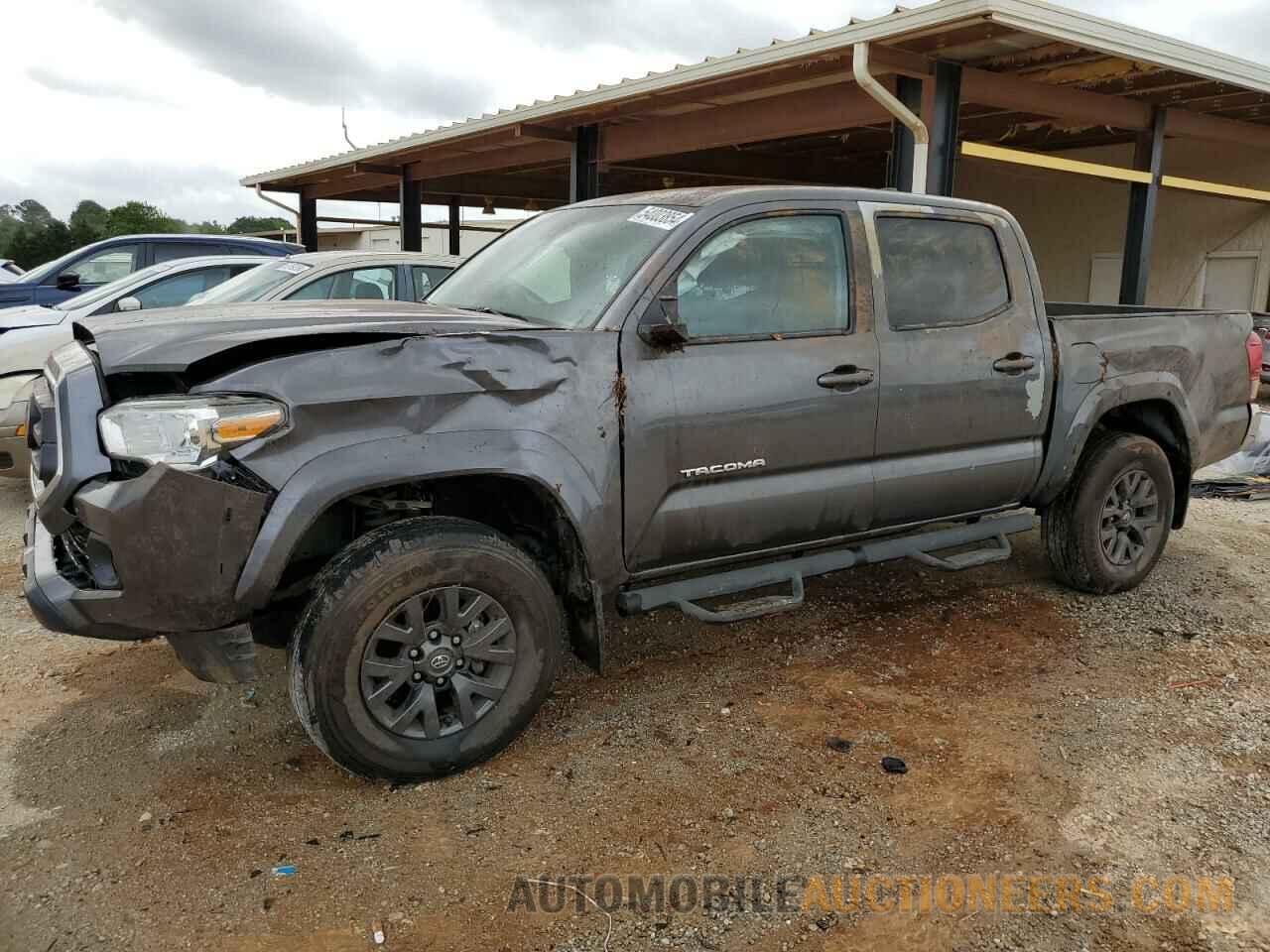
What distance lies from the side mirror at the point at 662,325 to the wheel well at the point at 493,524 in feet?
2.16

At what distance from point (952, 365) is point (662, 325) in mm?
1490

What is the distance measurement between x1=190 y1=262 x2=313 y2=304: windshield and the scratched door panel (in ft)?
14.2

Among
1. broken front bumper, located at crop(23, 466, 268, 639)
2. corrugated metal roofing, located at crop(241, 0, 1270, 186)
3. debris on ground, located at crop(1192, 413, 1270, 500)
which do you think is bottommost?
debris on ground, located at crop(1192, 413, 1270, 500)

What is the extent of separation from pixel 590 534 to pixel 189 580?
4.09ft

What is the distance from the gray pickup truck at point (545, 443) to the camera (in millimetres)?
2824

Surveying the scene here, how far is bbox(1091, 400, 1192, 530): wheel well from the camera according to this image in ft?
16.8

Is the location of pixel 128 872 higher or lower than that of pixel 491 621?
lower

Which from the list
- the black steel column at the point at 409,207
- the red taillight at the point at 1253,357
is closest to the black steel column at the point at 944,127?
the red taillight at the point at 1253,357

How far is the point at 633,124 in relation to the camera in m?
11.8

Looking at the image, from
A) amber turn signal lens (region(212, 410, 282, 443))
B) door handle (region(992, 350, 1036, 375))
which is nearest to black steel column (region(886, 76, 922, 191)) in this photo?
door handle (region(992, 350, 1036, 375))

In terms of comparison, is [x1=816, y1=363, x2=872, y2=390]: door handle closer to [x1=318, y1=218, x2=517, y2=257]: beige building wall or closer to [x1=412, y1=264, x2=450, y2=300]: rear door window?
[x1=412, y1=264, x2=450, y2=300]: rear door window

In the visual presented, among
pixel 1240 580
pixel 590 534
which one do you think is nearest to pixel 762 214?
pixel 590 534

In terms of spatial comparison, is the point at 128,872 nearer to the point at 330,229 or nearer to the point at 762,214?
the point at 762,214

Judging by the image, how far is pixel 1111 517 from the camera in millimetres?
5039
